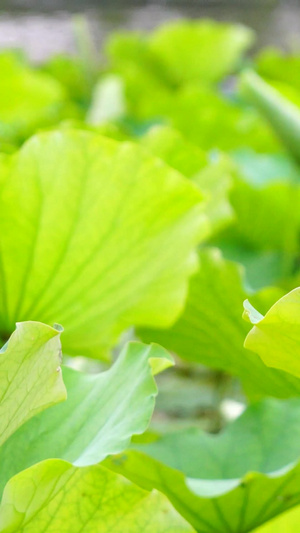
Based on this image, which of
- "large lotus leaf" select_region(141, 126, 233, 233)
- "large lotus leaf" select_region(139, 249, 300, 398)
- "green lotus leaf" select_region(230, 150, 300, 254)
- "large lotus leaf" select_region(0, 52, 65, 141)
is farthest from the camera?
"large lotus leaf" select_region(0, 52, 65, 141)

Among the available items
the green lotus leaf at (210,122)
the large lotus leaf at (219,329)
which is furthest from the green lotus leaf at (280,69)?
the large lotus leaf at (219,329)

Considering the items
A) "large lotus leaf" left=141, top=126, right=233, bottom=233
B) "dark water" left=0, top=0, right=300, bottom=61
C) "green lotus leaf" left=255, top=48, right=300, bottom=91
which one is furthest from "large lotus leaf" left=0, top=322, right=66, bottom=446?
"dark water" left=0, top=0, right=300, bottom=61

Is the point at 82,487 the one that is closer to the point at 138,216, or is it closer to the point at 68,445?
the point at 68,445

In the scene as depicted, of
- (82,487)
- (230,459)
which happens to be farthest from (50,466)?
(230,459)

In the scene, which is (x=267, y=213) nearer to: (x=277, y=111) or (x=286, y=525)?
(x=277, y=111)

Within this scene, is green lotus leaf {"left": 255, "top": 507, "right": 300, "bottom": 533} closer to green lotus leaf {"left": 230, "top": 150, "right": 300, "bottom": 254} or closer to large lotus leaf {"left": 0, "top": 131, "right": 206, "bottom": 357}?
large lotus leaf {"left": 0, "top": 131, "right": 206, "bottom": 357}

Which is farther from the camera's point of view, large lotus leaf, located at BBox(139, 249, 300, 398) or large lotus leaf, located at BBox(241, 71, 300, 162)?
large lotus leaf, located at BBox(241, 71, 300, 162)

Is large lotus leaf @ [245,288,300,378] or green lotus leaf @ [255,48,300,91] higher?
large lotus leaf @ [245,288,300,378]

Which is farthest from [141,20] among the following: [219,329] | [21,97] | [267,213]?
[219,329]

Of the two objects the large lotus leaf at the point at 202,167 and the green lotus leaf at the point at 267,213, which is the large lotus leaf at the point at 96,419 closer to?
the large lotus leaf at the point at 202,167
